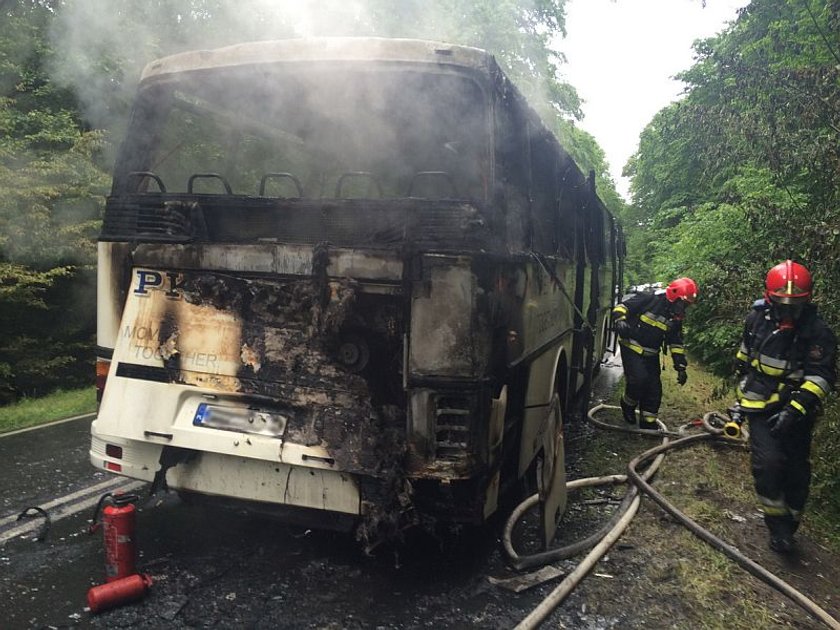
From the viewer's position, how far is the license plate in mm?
3164

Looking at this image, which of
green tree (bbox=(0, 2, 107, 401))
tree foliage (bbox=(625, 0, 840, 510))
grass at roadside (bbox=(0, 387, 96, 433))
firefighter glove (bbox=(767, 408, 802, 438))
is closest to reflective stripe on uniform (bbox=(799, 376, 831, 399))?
firefighter glove (bbox=(767, 408, 802, 438))

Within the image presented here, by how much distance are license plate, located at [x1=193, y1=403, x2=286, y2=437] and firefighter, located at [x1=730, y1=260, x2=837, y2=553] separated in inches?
116

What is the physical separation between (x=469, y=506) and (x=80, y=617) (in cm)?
184

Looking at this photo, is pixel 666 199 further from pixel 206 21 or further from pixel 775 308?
pixel 775 308

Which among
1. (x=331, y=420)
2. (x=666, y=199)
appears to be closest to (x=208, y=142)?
(x=331, y=420)

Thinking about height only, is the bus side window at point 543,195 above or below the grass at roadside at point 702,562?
above

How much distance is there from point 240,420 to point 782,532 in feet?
11.0

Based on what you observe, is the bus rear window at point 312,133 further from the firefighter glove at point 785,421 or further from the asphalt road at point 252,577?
the firefighter glove at point 785,421

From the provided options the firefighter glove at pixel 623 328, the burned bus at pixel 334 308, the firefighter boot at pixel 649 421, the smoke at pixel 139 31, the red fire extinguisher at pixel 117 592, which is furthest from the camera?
the smoke at pixel 139 31

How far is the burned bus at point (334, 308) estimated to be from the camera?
3004 mm

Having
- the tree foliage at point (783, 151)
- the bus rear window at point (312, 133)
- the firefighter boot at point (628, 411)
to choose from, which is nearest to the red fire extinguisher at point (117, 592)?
the bus rear window at point (312, 133)

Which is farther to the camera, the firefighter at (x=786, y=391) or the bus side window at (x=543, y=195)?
the bus side window at (x=543, y=195)

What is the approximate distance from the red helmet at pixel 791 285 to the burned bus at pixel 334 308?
5.13ft

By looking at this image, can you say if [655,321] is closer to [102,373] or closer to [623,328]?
[623,328]
